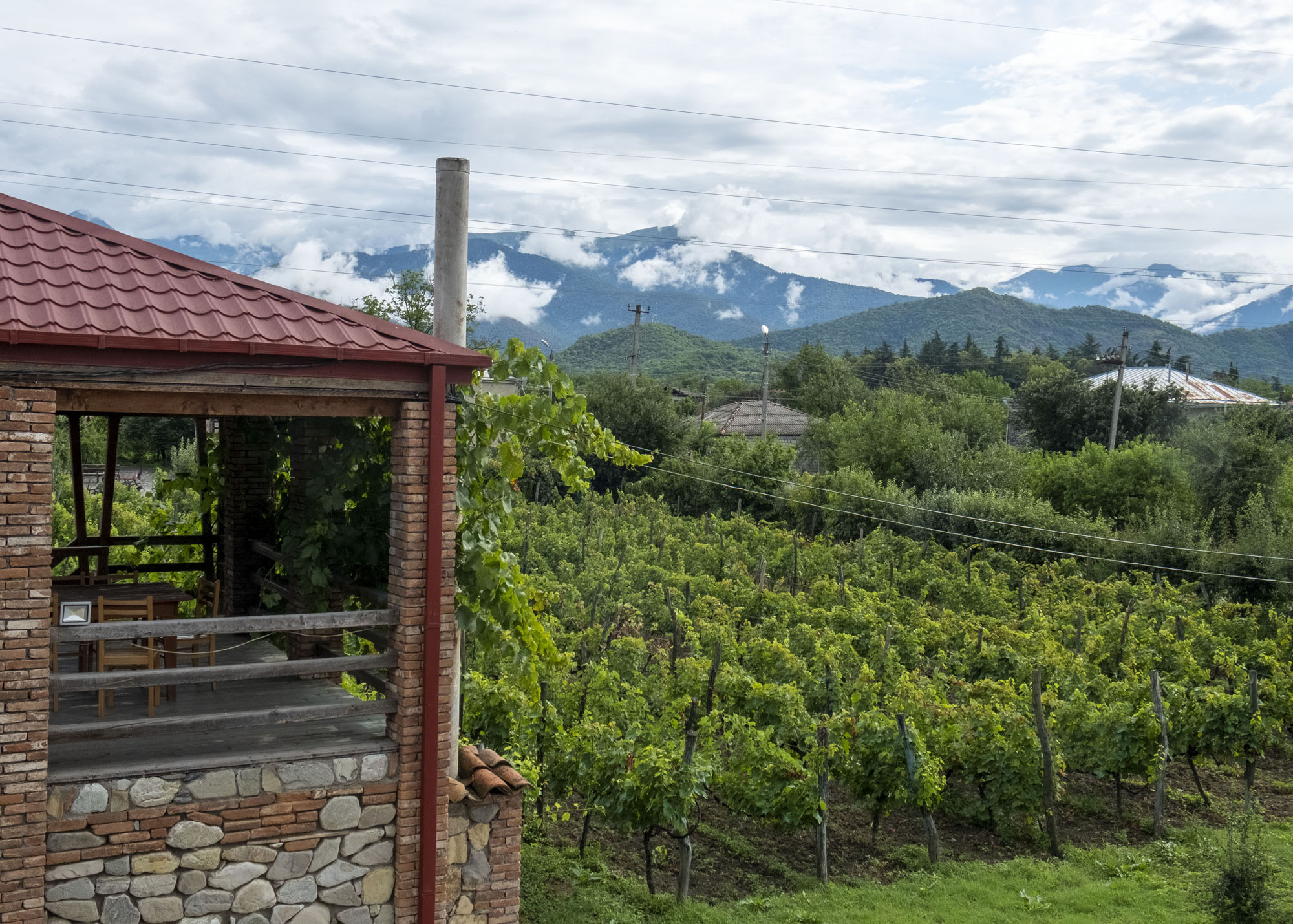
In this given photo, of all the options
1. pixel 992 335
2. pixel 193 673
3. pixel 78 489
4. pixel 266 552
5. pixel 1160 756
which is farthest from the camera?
pixel 992 335

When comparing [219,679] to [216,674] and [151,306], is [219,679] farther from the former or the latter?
[151,306]

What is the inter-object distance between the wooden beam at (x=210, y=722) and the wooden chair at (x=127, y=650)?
0.45 metres

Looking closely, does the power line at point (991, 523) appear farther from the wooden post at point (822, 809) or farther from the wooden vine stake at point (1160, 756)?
the wooden vine stake at point (1160, 756)

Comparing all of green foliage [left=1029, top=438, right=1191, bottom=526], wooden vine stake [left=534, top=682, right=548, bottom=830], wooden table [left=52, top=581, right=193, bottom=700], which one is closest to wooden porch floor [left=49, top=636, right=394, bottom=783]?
wooden table [left=52, top=581, right=193, bottom=700]

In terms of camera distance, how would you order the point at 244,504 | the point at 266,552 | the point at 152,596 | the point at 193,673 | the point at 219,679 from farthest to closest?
the point at 244,504 < the point at 266,552 < the point at 152,596 < the point at 219,679 < the point at 193,673

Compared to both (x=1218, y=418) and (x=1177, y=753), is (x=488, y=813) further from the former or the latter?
(x=1218, y=418)

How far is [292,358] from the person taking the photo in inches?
237

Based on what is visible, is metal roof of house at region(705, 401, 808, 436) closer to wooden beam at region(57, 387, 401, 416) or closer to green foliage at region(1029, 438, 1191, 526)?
green foliage at region(1029, 438, 1191, 526)

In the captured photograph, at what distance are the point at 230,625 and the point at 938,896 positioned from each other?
7.26 m

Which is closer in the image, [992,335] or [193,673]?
[193,673]

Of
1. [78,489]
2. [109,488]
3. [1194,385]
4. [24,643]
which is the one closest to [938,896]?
[24,643]

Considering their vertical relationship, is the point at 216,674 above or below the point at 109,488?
below

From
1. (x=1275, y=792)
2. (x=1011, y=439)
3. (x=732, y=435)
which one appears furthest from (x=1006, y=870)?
(x=1011, y=439)

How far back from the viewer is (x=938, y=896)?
32.6 feet
